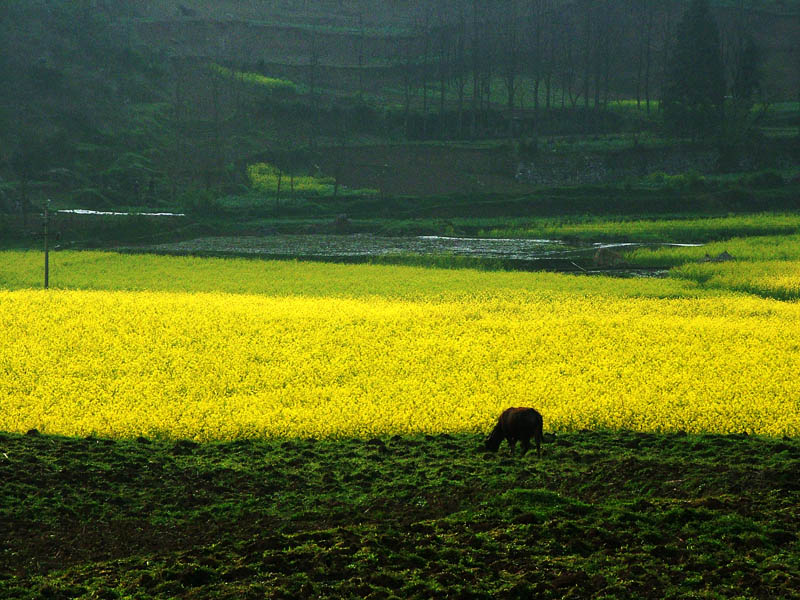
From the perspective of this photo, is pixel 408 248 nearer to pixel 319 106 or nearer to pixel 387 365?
pixel 387 365

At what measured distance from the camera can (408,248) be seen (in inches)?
2393

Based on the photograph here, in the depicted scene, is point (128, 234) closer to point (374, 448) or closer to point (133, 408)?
point (133, 408)

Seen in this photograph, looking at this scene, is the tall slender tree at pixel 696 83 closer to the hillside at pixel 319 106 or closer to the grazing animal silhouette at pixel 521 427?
the hillside at pixel 319 106

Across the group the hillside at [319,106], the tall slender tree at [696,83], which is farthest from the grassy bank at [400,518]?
the tall slender tree at [696,83]

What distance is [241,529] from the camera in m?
14.5

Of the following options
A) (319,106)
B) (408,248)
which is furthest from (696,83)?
(408,248)

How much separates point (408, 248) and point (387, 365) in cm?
3448

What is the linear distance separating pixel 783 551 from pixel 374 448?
27.3 feet

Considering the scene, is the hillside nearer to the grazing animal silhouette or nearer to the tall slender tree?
the tall slender tree

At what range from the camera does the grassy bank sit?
39.4 feet

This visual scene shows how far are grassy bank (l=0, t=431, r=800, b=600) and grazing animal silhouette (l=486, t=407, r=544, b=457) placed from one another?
0.42 meters

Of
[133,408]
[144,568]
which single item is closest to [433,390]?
[133,408]

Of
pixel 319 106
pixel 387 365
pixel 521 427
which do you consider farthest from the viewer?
pixel 319 106

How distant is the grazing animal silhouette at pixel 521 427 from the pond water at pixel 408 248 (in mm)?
33709
